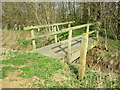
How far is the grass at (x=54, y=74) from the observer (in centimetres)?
408

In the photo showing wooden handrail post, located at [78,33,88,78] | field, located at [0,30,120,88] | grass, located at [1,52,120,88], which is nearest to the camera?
field, located at [0,30,120,88]

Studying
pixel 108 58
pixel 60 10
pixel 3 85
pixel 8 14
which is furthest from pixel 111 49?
pixel 8 14

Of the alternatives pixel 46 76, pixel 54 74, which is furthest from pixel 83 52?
pixel 46 76

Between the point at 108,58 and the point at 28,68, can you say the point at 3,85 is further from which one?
the point at 108,58

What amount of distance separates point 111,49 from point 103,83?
432 cm

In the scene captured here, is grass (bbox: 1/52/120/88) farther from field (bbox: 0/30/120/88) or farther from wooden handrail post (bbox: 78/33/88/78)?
wooden handrail post (bbox: 78/33/88/78)

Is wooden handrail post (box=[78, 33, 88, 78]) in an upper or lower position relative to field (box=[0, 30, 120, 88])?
upper

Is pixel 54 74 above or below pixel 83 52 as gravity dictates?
below

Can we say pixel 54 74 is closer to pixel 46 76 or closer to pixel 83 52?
pixel 46 76

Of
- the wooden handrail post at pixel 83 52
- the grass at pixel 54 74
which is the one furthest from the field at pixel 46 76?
the wooden handrail post at pixel 83 52

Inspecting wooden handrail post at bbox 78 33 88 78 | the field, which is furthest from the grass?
wooden handrail post at bbox 78 33 88 78

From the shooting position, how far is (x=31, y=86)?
3.69 m

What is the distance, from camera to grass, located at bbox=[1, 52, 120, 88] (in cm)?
408

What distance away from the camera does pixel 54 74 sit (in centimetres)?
444
